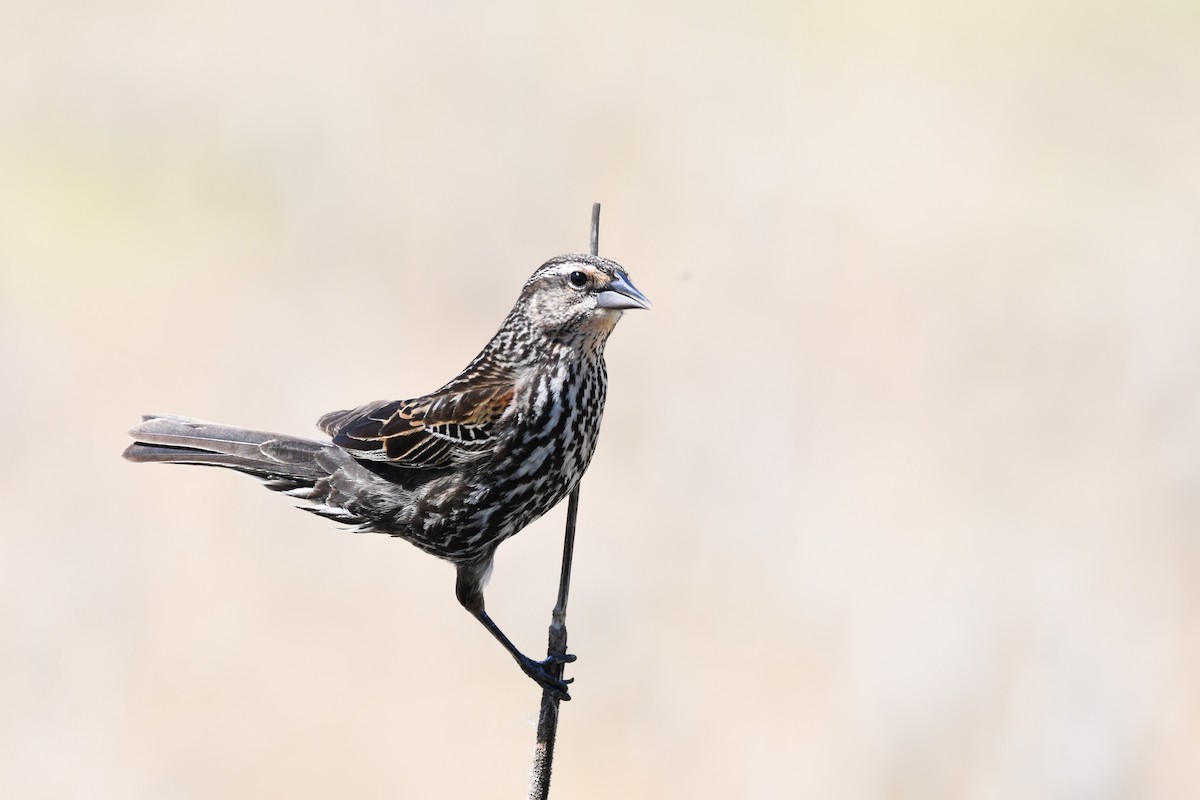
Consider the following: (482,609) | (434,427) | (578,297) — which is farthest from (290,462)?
(578,297)

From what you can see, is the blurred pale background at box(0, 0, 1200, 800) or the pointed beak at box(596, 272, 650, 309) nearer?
the pointed beak at box(596, 272, 650, 309)

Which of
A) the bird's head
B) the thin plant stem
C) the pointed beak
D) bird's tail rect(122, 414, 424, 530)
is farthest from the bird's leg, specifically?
the pointed beak

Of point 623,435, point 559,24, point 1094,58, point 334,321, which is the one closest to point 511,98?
point 559,24

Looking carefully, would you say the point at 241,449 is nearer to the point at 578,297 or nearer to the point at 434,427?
the point at 434,427

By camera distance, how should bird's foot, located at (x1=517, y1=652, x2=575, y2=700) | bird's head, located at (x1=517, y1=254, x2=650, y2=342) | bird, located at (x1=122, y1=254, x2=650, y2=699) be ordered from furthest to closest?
1. bird's foot, located at (x1=517, y1=652, x2=575, y2=700)
2. bird, located at (x1=122, y1=254, x2=650, y2=699)
3. bird's head, located at (x1=517, y1=254, x2=650, y2=342)

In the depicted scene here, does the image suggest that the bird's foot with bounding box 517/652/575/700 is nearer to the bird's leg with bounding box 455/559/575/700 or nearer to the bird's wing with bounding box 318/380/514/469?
the bird's leg with bounding box 455/559/575/700

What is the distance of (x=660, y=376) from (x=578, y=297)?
10.3 meters

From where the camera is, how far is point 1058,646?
1348 cm

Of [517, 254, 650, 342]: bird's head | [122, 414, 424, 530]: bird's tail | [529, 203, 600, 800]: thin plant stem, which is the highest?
[517, 254, 650, 342]: bird's head

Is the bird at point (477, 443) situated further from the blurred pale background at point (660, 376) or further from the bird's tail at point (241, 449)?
the blurred pale background at point (660, 376)

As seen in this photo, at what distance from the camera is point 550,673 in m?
5.82

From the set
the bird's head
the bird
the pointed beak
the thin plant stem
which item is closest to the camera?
the thin plant stem

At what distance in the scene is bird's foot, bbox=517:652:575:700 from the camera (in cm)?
571

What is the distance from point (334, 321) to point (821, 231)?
18.3 ft
